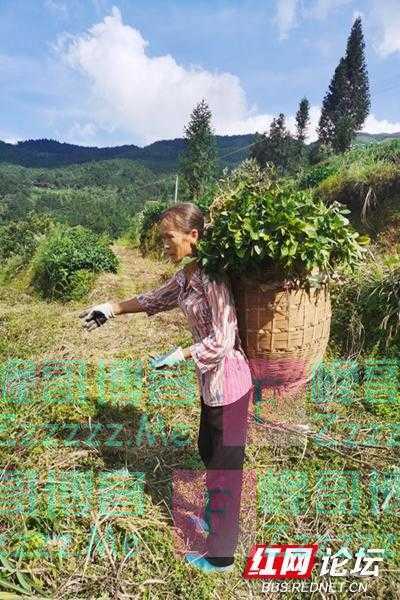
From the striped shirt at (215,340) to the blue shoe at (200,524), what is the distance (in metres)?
0.84

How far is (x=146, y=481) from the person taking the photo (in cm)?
291

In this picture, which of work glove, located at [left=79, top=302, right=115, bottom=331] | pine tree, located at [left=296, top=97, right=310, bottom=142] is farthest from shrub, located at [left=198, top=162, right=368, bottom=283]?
pine tree, located at [left=296, top=97, right=310, bottom=142]

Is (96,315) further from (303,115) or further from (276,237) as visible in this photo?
(303,115)

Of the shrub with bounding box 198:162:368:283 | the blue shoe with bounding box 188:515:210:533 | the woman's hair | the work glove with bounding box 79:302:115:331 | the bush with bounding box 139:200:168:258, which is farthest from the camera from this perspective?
the bush with bounding box 139:200:168:258

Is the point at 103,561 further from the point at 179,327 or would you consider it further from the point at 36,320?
the point at 36,320

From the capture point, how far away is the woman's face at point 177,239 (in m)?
Answer: 2.08

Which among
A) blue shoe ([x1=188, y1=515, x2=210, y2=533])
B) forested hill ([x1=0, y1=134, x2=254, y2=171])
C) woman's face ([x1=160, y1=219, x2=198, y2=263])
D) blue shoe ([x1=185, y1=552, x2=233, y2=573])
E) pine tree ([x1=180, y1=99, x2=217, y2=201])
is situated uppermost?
forested hill ([x1=0, y1=134, x2=254, y2=171])

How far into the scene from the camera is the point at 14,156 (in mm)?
122188

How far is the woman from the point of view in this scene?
2.02 m

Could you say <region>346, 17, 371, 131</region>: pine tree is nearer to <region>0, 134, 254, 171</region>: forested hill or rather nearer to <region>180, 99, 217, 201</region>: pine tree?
<region>180, 99, 217, 201</region>: pine tree

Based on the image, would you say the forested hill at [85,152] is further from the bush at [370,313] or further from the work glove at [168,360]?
the work glove at [168,360]

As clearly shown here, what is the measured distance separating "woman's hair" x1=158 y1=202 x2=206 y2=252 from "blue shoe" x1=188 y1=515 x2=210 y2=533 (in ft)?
5.21

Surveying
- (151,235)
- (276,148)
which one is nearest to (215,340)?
(151,235)

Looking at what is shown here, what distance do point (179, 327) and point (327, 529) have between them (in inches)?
130
